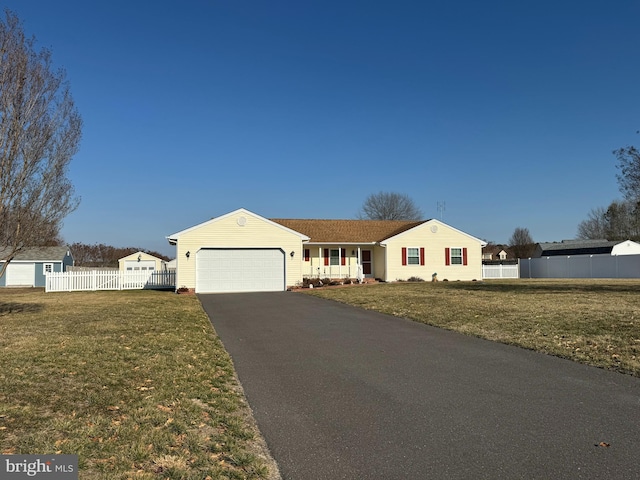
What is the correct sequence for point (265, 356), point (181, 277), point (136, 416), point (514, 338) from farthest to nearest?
1. point (181, 277)
2. point (514, 338)
3. point (265, 356)
4. point (136, 416)

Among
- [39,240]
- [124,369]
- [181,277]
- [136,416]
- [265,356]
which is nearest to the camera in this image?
[136,416]

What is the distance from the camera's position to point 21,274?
124 ft

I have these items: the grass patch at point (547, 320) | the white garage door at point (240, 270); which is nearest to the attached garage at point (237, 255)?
the white garage door at point (240, 270)

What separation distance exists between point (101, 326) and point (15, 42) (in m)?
7.10

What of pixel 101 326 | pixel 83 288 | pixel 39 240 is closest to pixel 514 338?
pixel 101 326

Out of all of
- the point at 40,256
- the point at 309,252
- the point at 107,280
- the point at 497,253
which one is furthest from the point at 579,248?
the point at 40,256

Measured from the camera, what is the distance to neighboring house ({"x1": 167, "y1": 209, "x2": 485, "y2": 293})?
23422mm

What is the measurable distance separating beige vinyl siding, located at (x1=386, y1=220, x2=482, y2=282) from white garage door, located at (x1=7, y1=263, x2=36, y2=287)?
2991cm

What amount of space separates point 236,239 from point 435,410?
1980 centimetres

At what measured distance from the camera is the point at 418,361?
23.3 ft

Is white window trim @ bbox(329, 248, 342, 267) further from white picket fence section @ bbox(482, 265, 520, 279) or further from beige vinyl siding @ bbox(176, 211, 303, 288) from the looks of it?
white picket fence section @ bbox(482, 265, 520, 279)

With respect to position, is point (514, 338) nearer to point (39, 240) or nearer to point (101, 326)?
point (101, 326)

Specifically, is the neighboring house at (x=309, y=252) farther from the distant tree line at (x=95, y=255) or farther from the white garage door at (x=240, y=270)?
the distant tree line at (x=95, y=255)

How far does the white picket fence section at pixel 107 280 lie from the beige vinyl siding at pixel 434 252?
1303cm
